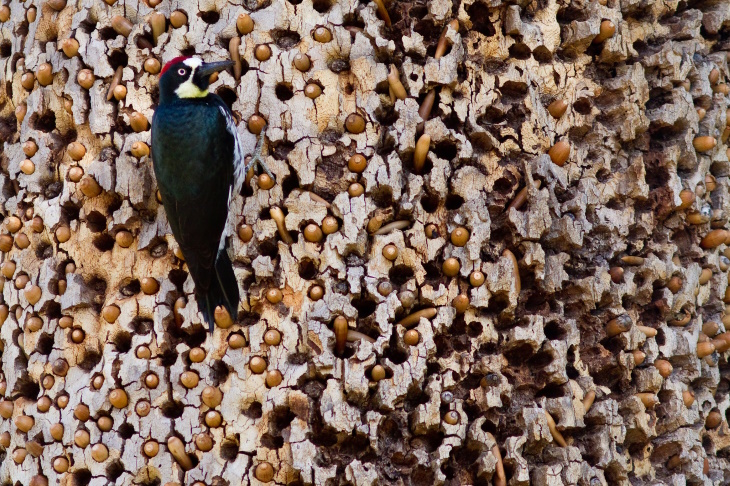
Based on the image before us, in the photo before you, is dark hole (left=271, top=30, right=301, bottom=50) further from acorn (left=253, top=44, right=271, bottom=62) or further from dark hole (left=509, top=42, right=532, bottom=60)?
dark hole (left=509, top=42, right=532, bottom=60)

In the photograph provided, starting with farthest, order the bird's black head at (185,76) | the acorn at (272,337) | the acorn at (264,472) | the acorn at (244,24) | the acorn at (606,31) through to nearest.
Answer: the acorn at (606,31), the acorn at (244,24), the bird's black head at (185,76), the acorn at (272,337), the acorn at (264,472)

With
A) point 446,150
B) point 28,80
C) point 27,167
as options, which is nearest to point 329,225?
point 446,150

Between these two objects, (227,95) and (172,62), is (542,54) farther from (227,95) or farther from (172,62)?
(172,62)

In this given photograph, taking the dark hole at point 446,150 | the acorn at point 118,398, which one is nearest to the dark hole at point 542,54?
the dark hole at point 446,150

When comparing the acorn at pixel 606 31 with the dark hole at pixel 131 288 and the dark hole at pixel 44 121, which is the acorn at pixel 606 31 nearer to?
the dark hole at pixel 131 288

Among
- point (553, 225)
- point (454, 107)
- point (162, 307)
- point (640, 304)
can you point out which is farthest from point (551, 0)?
point (162, 307)

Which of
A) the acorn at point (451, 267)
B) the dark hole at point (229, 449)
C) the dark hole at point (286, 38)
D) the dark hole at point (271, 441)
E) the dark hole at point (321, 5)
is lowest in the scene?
the dark hole at point (229, 449)
